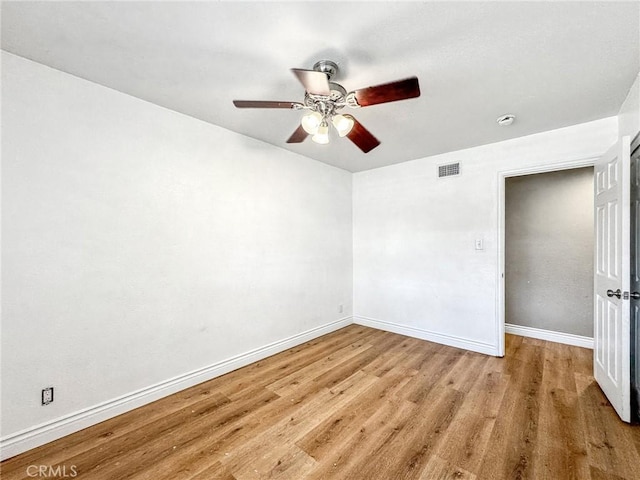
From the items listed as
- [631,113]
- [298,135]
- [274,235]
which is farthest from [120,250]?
[631,113]

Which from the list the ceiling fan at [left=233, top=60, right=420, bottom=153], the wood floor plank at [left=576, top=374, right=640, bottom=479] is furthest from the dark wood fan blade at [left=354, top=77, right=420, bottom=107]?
the wood floor plank at [left=576, top=374, right=640, bottom=479]

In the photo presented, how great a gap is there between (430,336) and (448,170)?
7.20ft

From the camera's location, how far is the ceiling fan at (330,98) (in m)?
1.42

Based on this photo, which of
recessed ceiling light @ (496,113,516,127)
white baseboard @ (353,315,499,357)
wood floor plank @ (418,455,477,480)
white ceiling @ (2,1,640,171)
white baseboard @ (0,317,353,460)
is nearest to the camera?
white ceiling @ (2,1,640,171)

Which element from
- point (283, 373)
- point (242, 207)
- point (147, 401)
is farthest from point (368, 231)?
point (147, 401)

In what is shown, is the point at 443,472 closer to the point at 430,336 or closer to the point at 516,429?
the point at 516,429

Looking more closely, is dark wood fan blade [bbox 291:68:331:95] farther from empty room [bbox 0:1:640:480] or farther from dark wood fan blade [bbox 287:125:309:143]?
dark wood fan blade [bbox 287:125:309:143]

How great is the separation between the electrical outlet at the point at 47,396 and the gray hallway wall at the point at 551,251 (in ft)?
16.4

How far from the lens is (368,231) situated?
13.9 feet

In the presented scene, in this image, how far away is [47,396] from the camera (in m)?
1.76

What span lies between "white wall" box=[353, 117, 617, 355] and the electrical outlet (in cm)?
351

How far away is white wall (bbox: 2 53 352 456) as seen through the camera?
5.57ft

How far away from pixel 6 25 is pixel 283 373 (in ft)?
10.2

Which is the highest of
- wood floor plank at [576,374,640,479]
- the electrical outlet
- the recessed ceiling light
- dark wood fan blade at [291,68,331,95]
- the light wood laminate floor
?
the recessed ceiling light
